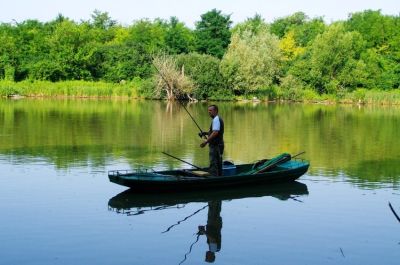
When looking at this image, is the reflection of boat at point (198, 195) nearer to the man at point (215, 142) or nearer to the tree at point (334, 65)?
the man at point (215, 142)

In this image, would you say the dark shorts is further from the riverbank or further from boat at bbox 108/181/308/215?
the riverbank

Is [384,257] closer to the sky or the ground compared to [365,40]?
closer to the ground

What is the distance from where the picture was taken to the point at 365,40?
246 ft

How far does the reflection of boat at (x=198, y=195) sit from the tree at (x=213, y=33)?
2422 inches

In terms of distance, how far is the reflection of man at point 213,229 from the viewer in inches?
405

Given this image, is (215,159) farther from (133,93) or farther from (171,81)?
(133,93)

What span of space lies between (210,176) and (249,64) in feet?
164

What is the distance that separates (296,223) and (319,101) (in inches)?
2250

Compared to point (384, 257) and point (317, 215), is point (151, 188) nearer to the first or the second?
point (317, 215)

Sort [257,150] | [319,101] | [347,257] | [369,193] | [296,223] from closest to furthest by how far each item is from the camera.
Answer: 1. [347,257]
2. [296,223]
3. [369,193]
4. [257,150]
5. [319,101]

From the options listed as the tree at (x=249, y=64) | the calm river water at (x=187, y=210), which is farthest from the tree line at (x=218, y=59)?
the calm river water at (x=187, y=210)

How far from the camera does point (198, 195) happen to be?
48.6 ft

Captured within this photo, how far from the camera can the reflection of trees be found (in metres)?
20.7

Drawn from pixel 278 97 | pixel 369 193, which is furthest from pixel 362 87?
pixel 369 193
